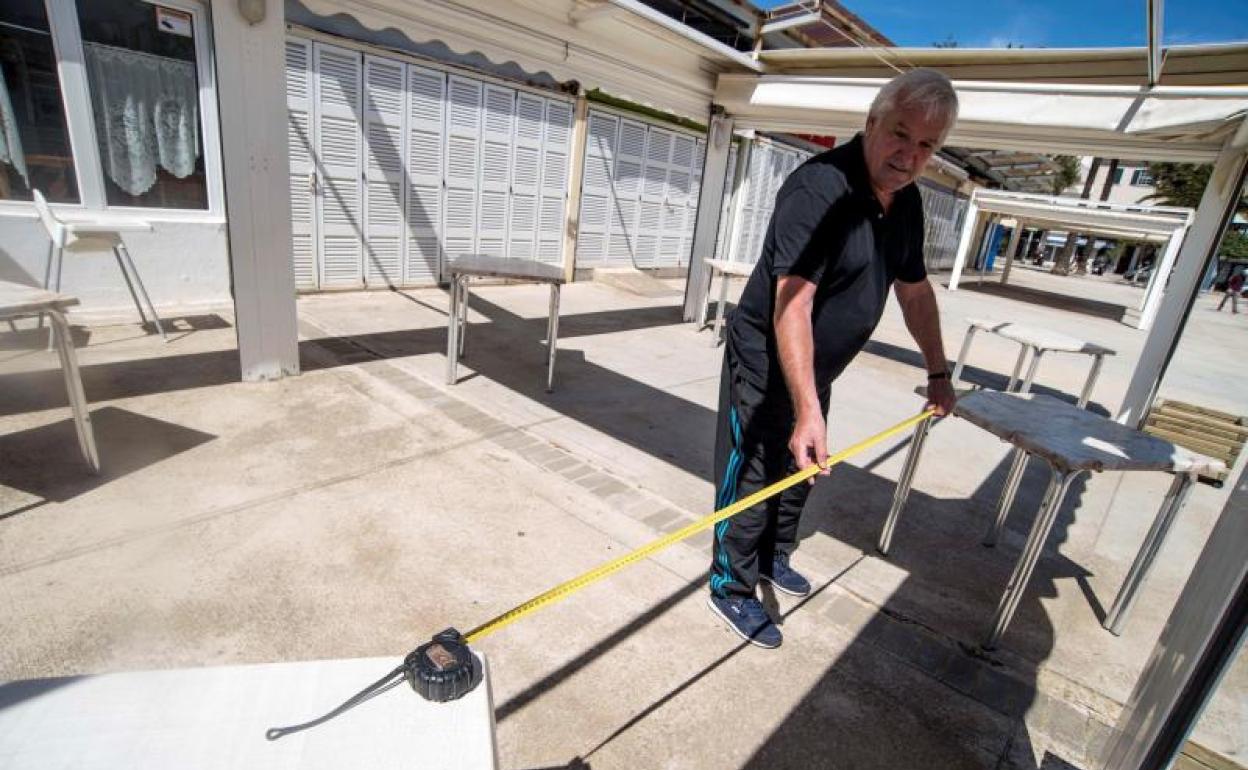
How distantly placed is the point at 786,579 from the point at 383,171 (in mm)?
6984

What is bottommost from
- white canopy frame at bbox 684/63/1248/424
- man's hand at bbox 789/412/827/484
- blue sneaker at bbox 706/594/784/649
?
blue sneaker at bbox 706/594/784/649

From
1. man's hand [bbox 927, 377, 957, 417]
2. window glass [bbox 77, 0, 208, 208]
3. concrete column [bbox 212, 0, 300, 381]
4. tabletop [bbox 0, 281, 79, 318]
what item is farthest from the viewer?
window glass [bbox 77, 0, 208, 208]

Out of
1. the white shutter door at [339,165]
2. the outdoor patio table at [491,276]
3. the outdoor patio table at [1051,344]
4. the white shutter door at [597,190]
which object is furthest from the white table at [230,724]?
the white shutter door at [597,190]

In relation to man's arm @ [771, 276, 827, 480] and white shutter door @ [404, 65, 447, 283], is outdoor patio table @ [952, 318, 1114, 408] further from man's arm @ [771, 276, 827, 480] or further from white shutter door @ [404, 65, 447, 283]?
white shutter door @ [404, 65, 447, 283]

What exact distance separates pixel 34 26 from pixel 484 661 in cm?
674

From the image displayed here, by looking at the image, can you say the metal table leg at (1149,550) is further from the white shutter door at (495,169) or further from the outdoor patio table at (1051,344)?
the white shutter door at (495,169)

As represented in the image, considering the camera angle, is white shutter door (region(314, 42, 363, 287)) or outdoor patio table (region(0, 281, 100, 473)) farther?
white shutter door (region(314, 42, 363, 287))

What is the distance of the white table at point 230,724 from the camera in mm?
823

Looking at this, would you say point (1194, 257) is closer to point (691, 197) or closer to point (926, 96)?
point (926, 96)

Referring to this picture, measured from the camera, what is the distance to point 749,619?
2381mm

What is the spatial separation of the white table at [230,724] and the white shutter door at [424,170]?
7714mm

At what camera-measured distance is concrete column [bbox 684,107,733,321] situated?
7.09m

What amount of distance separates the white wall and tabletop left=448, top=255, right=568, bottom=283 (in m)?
3.22

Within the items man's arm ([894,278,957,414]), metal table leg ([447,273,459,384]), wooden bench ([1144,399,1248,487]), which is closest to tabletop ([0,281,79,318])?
metal table leg ([447,273,459,384])
